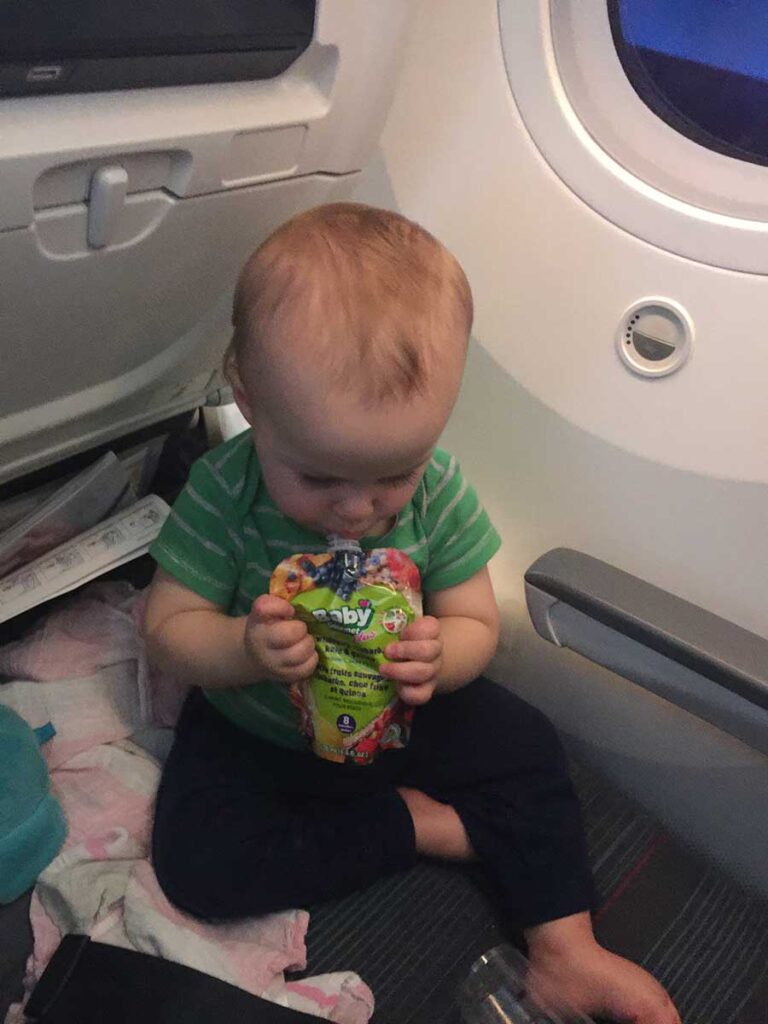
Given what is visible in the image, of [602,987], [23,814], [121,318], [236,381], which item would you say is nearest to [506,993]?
[602,987]

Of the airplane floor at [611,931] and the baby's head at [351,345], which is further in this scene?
the airplane floor at [611,931]

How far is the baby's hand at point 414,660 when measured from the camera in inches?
27.9

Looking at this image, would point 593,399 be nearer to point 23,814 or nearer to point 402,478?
point 402,478

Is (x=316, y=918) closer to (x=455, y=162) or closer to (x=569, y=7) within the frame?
(x=455, y=162)

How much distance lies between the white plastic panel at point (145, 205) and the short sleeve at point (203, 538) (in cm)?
19

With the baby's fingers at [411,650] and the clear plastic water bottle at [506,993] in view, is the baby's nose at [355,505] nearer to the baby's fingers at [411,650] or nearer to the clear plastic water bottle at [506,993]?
the baby's fingers at [411,650]

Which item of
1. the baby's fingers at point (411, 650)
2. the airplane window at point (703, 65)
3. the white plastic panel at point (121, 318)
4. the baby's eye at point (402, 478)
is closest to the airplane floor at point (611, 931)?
the baby's fingers at point (411, 650)

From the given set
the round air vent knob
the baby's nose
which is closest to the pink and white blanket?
the baby's nose

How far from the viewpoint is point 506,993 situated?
852 millimetres

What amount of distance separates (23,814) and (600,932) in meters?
0.54

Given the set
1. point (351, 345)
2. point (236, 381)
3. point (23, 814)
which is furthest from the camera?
point (23, 814)

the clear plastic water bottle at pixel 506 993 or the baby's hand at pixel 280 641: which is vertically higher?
the baby's hand at pixel 280 641

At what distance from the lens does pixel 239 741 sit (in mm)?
934

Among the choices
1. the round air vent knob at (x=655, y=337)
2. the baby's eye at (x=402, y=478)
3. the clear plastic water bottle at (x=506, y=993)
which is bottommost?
the clear plastic water bottle at (x=506, y=993)
